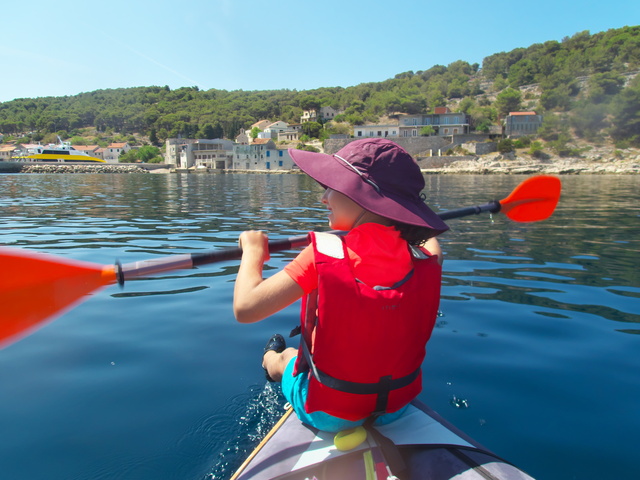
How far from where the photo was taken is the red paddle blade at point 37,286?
78.9 inches

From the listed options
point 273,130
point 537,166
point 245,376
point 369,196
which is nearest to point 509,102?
point 537,166

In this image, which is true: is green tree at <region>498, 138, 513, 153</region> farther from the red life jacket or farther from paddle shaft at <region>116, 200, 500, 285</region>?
the red life jacket

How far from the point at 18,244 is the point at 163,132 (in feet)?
389

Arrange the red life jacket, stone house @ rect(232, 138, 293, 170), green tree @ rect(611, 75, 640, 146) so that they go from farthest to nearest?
1. stone house @ rect(232, 138, 293, 170)
2. green tree @ rect(611, 75, 640, 146)
3. the red life jacket

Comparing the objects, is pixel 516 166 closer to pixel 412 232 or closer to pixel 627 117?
pixel 627 117

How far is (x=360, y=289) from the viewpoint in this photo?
5.25 feet

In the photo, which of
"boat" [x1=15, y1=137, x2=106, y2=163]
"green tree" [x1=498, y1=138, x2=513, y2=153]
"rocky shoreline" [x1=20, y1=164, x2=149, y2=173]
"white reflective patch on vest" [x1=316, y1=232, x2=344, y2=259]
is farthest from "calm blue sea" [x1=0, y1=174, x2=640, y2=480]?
"boat" [x1=15, y1=137, x2=106, y2=163]

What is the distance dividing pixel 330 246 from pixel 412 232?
0.45m

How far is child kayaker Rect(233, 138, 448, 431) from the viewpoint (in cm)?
163

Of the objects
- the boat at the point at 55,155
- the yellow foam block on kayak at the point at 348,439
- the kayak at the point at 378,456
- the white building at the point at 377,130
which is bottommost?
the kayak at the point at 378,456

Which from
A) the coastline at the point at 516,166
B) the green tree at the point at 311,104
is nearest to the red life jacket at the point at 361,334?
the coastline at the point at 516,166

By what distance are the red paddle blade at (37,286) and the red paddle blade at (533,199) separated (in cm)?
327

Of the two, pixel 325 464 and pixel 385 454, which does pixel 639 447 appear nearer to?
pixel 385 454

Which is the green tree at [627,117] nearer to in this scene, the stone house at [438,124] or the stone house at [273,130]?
the stone house at [438,124]
